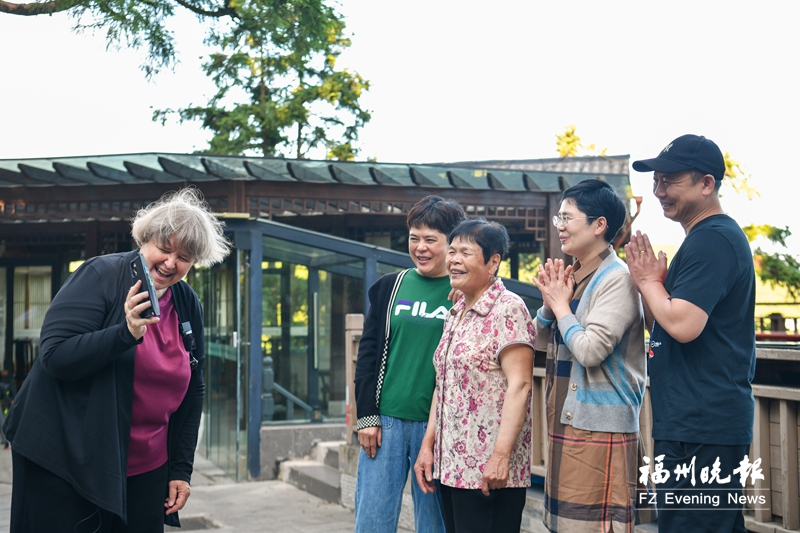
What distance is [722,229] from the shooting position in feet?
8.37

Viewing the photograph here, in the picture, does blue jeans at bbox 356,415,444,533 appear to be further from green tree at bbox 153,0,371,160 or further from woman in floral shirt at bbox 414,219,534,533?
green tree at bbox 153,0,371,160

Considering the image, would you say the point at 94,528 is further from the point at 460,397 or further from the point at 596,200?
the point at 596,200

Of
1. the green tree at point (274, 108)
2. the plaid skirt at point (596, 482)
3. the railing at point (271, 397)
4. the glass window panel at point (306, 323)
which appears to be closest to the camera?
the plaid skirt at point (596, 482)

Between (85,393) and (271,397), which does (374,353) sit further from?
(271,397)

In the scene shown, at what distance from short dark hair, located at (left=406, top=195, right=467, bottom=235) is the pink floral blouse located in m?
0.50

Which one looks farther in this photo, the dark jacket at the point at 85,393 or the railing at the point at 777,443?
the railing at the point at 777,443

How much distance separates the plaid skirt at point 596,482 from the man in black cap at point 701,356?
100 mm

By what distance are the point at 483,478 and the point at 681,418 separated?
72cm

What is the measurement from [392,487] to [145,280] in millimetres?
1369

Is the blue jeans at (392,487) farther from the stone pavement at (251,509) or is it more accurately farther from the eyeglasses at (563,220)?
the stone pavement at (251,509)

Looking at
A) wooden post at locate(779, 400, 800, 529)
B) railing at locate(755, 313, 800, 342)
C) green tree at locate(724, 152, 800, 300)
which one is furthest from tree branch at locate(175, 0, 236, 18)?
green tree at locate(724, 152, 800, 300)

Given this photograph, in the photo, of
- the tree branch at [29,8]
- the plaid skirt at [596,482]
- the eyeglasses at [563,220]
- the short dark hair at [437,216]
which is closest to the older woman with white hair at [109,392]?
the short dark hair at [437,216]

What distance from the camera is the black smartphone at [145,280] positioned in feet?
8.06

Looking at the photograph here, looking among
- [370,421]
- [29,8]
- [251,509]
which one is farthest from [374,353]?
[29,8]
